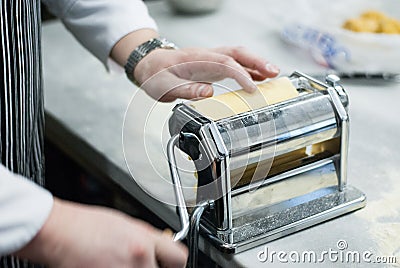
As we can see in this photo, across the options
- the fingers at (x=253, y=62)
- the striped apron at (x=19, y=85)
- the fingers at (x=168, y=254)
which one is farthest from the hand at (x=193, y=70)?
the fingers at (x=168, y=254)

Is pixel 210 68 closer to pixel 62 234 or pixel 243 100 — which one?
pixel 243 100

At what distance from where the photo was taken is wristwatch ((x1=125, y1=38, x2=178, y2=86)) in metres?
0.97

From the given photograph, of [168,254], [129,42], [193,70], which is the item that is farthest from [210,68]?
[168,254]

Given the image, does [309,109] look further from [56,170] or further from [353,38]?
[56,170]

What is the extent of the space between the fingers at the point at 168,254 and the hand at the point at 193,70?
0.27m

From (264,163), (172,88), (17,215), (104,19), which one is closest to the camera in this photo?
(17,215)

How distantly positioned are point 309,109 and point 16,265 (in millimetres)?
419

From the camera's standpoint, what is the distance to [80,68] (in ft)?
4.26

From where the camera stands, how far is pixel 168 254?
24.9 inches

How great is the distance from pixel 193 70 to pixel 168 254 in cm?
34

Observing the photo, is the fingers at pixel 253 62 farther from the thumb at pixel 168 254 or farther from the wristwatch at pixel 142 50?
the thumb at pixel 168 254

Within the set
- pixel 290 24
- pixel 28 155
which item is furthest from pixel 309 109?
pixel 290 24

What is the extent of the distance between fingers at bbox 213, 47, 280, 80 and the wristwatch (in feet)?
0.25

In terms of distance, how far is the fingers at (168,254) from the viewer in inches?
24.9
